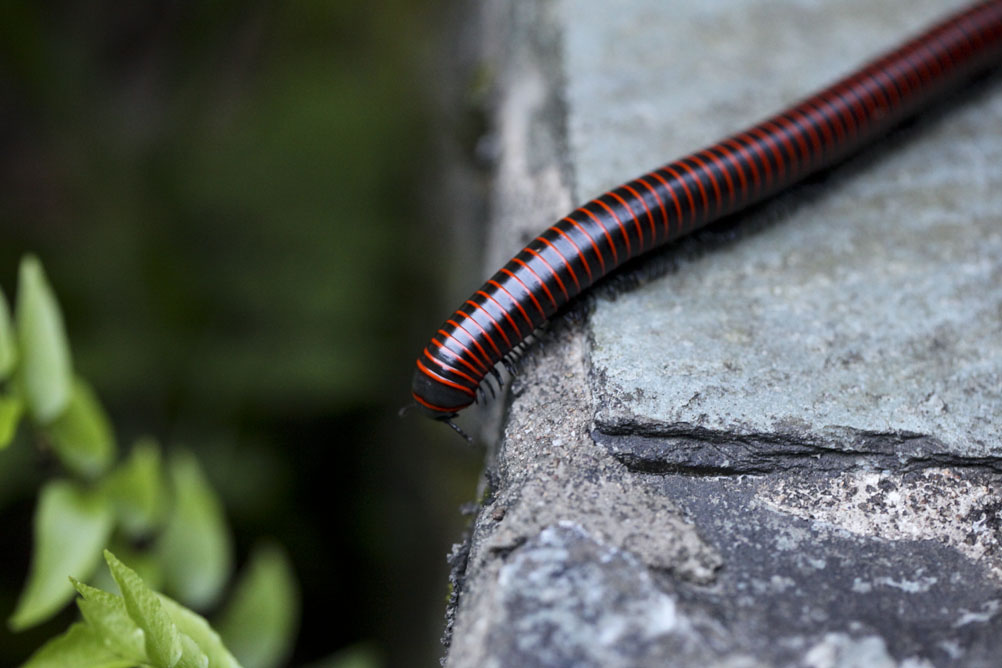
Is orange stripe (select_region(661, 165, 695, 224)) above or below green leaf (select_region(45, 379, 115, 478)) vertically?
above

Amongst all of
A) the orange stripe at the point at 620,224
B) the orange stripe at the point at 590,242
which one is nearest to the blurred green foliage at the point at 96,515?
the orange stripe at the point at 590,242

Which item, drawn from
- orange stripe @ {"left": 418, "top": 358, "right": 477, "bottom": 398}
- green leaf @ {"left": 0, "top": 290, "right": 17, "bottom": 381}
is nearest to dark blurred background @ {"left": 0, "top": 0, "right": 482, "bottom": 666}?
green leaf @ {"left": 0, "top": 290, "right": 17, "bottom": 381}

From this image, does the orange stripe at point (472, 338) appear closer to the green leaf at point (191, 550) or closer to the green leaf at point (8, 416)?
the green leaf at point (191, 550)

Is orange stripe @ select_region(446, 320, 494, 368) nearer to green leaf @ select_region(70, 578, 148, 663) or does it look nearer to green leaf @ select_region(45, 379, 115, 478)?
green leaf @ select_region(70, 578, 148, 663)

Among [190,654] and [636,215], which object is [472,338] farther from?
[190,654]

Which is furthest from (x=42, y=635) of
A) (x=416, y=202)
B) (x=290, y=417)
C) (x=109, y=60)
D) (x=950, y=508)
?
(x=109, y=60)

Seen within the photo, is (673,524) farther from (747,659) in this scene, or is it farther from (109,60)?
(109,60)

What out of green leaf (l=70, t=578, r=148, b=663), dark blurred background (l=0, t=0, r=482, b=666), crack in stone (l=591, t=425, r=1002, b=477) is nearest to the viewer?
green leaf (l=70, t=578, r=148, b=663)
